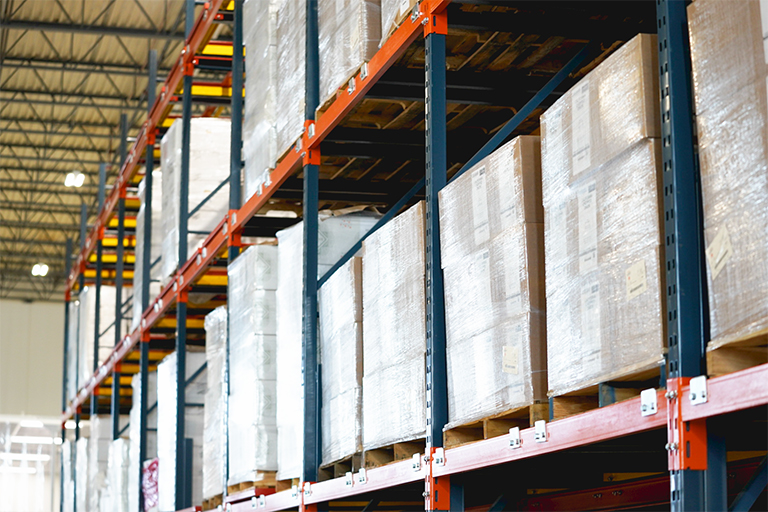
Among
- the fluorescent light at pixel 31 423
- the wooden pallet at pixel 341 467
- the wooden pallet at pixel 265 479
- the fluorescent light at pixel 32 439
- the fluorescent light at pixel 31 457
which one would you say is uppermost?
the fluorescent light at pixel 31 423

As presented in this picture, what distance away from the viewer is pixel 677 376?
2770mm

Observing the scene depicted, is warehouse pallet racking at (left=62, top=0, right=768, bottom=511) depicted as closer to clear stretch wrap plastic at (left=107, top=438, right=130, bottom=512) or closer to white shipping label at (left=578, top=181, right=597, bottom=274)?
white shipping label at (left=578, top=181, right=597, bottom=274)

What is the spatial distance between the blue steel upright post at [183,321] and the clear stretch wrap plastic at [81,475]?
513 cm

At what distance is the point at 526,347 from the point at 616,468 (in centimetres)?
219

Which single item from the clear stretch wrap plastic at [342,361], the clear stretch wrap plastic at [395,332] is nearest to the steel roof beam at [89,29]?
the clear stretch wrap plastic at [342,361]

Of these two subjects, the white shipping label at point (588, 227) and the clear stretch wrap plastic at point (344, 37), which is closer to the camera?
the white shipping label at point (588, 227)

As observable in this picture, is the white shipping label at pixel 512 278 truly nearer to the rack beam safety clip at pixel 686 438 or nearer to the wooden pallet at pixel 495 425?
the wooden pallet at pixel 495 425

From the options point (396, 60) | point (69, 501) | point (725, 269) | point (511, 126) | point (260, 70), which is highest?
point (260, 70)

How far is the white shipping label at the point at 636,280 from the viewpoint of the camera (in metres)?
3.02

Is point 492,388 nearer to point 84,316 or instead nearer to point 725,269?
point 725,269

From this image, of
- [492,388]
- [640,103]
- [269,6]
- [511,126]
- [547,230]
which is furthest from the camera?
[269,6]

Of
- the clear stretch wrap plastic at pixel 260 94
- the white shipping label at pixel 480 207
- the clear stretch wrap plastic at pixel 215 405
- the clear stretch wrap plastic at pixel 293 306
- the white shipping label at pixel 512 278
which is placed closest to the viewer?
the white shipping label at pixel 512 278

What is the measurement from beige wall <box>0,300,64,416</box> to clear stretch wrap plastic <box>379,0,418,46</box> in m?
31.1

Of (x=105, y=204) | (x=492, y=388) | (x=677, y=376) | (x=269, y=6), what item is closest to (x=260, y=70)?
(x=269, y=6)
